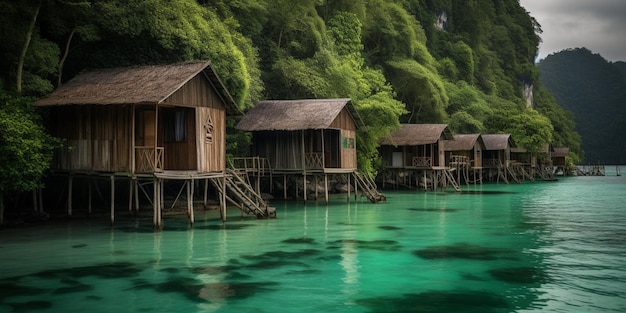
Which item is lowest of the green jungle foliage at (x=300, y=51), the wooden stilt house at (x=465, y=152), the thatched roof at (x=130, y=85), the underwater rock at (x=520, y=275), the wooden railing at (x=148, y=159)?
the underwater rock at (x=520, y=275)

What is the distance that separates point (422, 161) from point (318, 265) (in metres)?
34.4

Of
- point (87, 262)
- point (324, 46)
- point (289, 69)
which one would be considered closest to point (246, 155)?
point (289, 69)

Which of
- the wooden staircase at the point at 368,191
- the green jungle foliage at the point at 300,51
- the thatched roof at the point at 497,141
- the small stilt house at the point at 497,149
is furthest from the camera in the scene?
the small stilt house at the point at 497,149

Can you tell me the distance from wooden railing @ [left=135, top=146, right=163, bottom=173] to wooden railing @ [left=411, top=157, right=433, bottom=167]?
29.3 meters

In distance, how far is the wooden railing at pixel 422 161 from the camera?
47562 mm

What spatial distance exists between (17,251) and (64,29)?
40.5 ft

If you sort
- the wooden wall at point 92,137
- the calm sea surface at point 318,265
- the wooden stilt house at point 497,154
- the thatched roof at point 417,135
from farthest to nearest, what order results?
the wooden stilt house at point 497,154 → the thatched roof at point 417,135 → the wooden wall at point 92,137 → the calm sea surface at point 318,265

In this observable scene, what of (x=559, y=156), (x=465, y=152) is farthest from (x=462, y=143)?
(x=559, y=156)

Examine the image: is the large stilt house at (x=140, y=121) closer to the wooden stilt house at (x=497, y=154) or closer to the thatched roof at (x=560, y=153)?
the wooden stilt house at (x=497, y=154)

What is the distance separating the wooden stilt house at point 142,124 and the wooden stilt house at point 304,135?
8703 millimetres

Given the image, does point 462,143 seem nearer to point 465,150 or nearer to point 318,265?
point 465,150

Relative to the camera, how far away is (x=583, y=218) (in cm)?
2597

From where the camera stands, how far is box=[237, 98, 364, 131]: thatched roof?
32062mm

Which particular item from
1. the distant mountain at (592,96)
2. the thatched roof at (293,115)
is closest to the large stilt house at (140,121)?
the thatched roof at (293,115)
